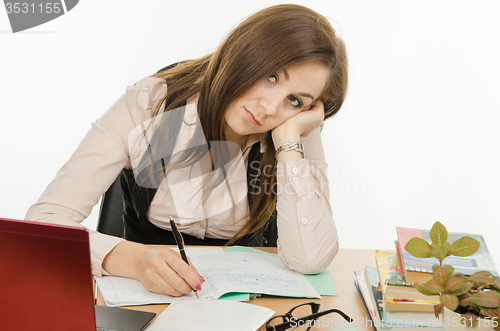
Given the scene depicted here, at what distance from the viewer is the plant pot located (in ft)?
2.01

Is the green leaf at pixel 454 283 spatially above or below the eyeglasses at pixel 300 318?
above

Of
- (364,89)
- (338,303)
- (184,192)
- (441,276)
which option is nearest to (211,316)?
(338,303)

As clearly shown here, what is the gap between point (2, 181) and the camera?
2.54 metres

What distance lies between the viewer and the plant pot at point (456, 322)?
24.1 inches

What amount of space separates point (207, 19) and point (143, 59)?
16.7 inches

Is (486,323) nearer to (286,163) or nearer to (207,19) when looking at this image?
(286,163)

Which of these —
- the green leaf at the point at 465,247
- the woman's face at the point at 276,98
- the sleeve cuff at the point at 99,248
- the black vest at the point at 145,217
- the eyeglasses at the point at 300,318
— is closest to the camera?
the green leaf at the point at 465,247

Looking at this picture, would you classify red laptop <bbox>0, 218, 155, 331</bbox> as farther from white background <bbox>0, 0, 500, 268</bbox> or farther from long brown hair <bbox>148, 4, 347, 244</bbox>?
white background <bbox>0, 0, 500, 268</bbox>

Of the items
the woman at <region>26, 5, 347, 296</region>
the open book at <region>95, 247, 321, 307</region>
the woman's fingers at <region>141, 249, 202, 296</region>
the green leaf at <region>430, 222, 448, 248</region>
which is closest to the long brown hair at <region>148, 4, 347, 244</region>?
the woman at <region>26, 5, 347, 296</region>

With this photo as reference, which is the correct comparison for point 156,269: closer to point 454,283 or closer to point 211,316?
point 211,316

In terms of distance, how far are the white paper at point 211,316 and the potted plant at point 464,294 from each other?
29 centimetres

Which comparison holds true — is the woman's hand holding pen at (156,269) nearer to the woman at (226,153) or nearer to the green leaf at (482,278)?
the woman at (226,153)

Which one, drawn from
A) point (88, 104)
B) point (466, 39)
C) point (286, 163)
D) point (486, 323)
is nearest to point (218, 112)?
point (286, 163)

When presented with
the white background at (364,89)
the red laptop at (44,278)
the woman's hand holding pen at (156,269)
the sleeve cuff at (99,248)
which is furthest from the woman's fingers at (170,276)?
the white background at (364,89)
